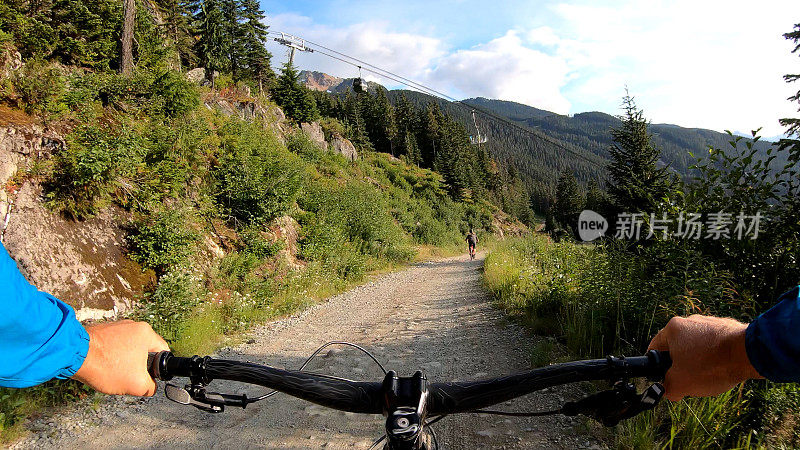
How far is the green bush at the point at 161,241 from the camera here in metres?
6.77

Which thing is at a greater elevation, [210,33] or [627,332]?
[210,33]

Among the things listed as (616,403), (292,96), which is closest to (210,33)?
(292,96)

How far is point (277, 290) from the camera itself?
9.30 m

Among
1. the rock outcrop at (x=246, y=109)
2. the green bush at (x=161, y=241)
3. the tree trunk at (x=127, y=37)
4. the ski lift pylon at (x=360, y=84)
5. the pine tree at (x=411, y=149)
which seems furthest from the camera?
the pine tree at (x=411, y=149)

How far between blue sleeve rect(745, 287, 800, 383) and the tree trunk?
14.3 metres

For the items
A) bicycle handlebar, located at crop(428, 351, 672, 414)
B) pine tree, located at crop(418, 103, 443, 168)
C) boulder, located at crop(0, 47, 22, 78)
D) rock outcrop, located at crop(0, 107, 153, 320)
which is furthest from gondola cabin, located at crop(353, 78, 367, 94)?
pine tree, located at crop(418, 103, 443, 168)

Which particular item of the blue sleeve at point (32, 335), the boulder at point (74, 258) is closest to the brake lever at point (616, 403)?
the blue sleeve at point (32, 335)

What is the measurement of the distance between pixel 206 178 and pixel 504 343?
876 centimetres

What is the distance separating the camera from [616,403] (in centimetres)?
124

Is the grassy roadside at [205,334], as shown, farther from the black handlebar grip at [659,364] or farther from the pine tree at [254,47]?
the pine tree at [254,47]

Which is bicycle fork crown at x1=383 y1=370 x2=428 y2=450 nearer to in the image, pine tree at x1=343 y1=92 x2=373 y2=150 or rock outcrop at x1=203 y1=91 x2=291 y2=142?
rock outcrop at x1=203 y1=91 x2=291 y2=142

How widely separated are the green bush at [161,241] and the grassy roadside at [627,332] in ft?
21.2

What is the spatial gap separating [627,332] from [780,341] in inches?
156

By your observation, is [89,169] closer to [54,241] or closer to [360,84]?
[54,241]
